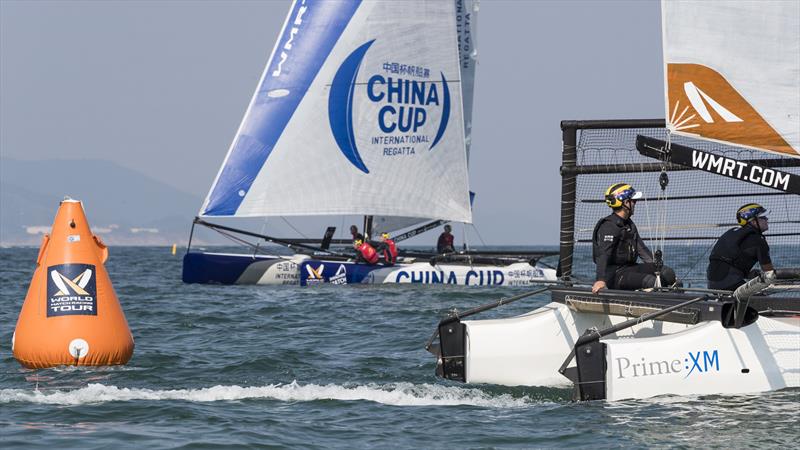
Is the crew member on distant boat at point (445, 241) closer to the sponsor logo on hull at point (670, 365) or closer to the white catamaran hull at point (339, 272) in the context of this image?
the white catamaran hull at point (339, 272)

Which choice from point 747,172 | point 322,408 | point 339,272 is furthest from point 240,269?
point 747,172

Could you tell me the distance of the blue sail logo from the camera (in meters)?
25.2

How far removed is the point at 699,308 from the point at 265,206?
16.6 metres

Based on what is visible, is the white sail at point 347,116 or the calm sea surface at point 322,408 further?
the white sail at point 347,116

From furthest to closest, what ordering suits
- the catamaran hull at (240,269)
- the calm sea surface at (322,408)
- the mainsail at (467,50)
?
1. the mainsail at (467,50)
2. the catamaran hull at (240,269)
3. the calm sea surface at (322,408)

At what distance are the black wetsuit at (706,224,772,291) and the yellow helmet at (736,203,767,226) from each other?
0.07 m

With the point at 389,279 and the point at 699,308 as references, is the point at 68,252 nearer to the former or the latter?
the point at 699,308

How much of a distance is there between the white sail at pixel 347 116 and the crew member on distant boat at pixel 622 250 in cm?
1505

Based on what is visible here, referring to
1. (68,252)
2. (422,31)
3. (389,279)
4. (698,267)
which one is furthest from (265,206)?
(68,252)

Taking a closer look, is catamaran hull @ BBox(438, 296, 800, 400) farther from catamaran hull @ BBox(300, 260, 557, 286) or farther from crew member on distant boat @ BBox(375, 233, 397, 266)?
crew member on distant boat @ BBox(375, 233, 397, 266)

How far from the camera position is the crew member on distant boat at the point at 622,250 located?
10227 millimetres

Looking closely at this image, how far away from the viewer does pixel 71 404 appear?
332 inches

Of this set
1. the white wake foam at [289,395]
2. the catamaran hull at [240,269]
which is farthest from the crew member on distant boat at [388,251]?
the white wake foam at [289,395]

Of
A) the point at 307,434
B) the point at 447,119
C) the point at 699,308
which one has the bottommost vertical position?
the point at 307,434
